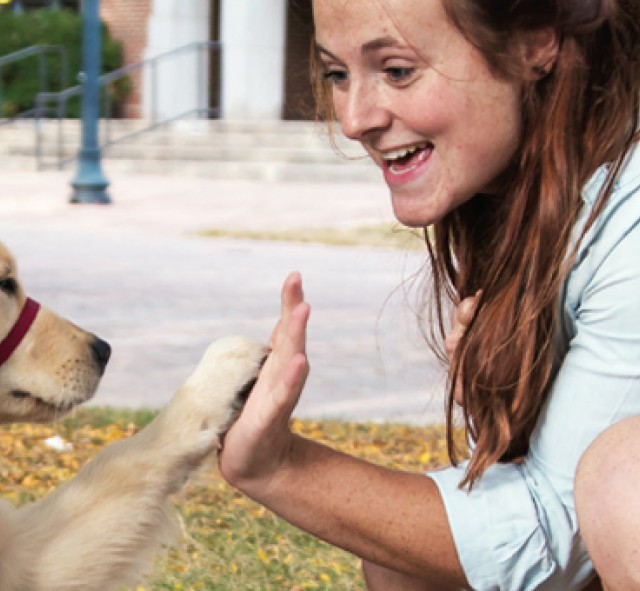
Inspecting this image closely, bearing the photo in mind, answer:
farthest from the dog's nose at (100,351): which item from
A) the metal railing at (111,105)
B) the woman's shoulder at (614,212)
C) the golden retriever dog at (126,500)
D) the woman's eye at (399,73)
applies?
the metal railing at (111,105)

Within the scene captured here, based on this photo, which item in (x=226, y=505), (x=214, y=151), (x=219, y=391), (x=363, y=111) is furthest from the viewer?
(x=214, y=151)

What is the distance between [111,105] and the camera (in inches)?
814

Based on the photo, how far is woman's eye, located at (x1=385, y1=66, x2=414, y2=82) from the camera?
221 centimetres

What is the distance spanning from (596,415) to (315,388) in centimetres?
378

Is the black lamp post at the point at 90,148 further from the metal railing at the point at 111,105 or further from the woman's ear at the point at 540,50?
the woman's ear at the point at 540,50

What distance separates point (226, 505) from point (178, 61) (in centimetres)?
1567

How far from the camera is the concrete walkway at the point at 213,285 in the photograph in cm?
593

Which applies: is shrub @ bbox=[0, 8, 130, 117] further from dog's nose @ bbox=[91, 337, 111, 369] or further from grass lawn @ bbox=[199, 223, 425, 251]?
dog's nose @ bbox=[91, 337, 111, 369]

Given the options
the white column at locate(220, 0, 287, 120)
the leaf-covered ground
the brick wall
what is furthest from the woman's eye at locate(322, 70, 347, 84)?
the brick wall

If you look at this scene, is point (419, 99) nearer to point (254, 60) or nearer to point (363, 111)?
point (363, 111)

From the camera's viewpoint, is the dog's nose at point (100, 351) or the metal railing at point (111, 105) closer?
the dog's nose at point (100, 351)

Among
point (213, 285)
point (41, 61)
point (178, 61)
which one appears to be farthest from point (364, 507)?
point (41, 61)

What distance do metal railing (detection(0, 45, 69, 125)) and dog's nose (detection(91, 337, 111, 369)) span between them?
645 inches

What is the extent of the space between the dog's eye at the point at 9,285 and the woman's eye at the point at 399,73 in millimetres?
1151
